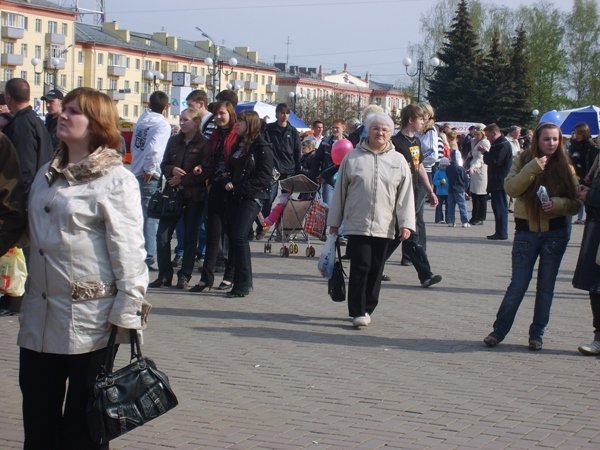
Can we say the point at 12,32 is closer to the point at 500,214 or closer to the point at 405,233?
→ the point at 500,214

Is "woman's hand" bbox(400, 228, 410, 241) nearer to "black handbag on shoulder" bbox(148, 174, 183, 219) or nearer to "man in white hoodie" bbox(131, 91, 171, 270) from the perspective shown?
"black handbag on shoulder" bbox(148, 174, 183, 219)

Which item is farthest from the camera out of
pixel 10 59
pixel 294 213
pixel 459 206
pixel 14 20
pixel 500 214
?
pixel 14 20

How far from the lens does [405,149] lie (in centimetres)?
1218

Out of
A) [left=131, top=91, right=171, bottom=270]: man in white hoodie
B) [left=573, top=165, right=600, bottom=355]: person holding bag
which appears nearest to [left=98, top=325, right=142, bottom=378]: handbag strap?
[left=573, top=165, right=600, bottom=355]: person holding bag

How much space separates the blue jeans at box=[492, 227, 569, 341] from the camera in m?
8.89

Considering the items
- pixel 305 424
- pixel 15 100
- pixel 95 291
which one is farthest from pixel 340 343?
pixel 95 291

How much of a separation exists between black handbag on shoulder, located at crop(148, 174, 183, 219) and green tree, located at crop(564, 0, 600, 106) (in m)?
80.6

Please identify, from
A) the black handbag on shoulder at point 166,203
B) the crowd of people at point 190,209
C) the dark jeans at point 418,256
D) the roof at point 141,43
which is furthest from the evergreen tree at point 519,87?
the black handbag on shoulder at point 166,203

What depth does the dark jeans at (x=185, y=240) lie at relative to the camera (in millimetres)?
11992

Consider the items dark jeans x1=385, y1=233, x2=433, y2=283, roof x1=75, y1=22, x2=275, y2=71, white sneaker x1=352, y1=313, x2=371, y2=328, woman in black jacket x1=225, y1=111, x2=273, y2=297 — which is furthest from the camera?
roof x1=75, y1=22, x2=275, y2=71

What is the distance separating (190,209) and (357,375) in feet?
15.1

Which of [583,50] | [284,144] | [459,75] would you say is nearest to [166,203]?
[284,144]

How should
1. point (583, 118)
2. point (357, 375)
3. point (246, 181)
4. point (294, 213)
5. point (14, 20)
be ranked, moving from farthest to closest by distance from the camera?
point (14, 20)
point (583, 118)
point (294, 213)
point (246, 181)
point (357, 375)

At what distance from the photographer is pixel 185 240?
12.1 meters
